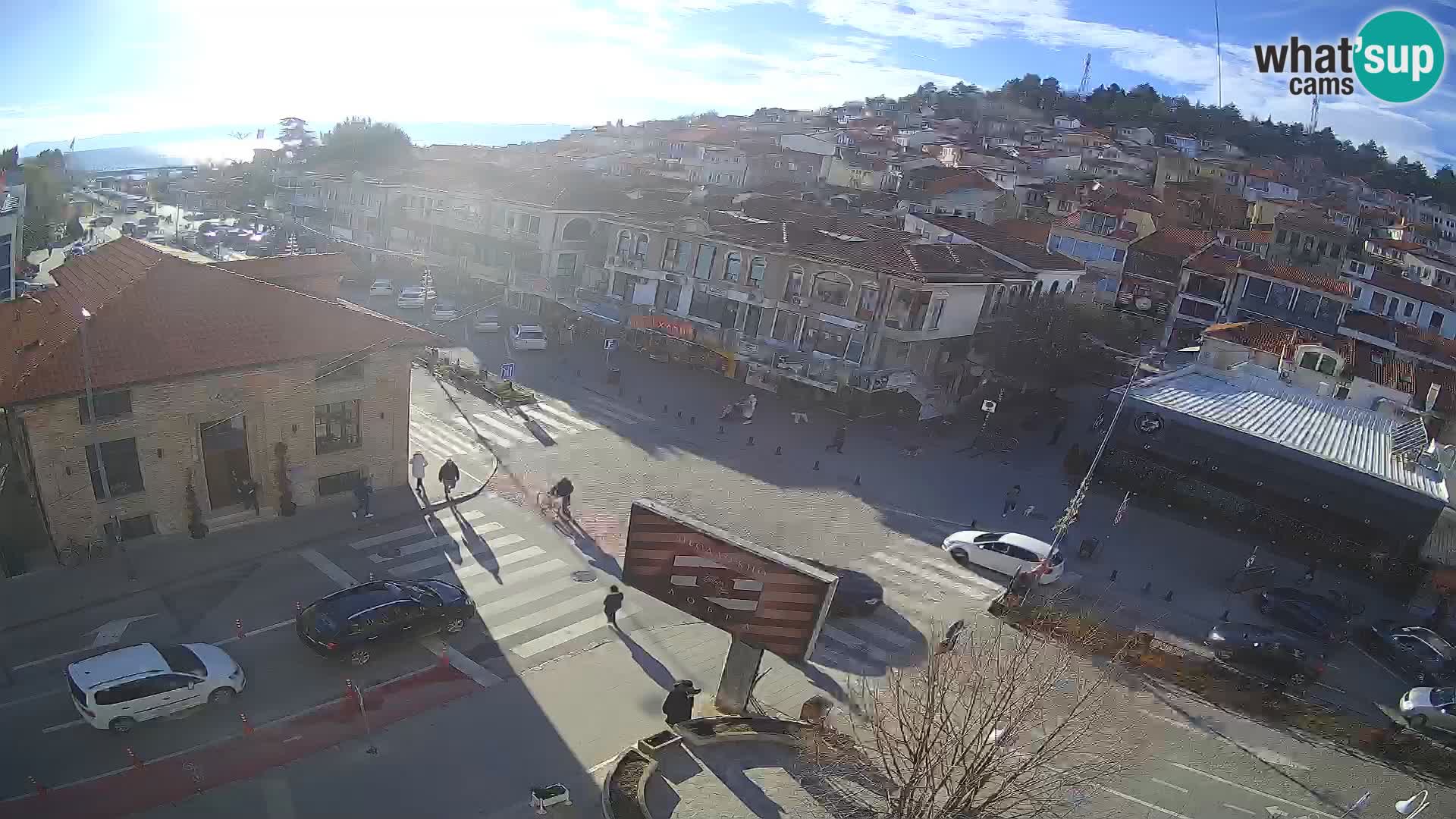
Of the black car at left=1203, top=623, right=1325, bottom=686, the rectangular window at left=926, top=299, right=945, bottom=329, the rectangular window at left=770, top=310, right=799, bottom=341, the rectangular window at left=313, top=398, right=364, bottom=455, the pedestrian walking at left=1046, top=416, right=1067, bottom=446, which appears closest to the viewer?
the black car at left=1203, top=623, right=1325, bottom=686

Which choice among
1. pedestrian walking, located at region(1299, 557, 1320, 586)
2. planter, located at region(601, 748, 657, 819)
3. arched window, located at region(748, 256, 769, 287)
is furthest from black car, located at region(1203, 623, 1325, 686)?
arched window, located at region(748, 256, 769, 287)

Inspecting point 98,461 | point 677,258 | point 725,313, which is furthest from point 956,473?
point 98,461

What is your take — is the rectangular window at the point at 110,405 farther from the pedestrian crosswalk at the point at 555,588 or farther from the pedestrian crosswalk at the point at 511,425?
the pedestrian crosswalk at the point at 511,425

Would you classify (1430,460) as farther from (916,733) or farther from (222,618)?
(222,618)

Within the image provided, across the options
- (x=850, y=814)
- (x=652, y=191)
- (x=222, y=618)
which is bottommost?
(x=222, y=618)

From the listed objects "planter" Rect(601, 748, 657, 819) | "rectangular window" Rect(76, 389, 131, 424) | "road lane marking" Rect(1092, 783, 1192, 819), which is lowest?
"road lane marking" Rect(1092, 783, 1192, 819)

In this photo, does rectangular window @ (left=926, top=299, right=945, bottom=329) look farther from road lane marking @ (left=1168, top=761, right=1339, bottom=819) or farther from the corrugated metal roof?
road lane marking @ (left=1168, top=761, right=1339, bottom=819)

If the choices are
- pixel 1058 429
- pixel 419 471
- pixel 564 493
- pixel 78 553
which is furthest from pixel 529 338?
pixel 1058 429
